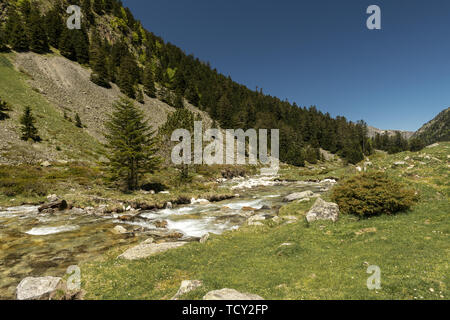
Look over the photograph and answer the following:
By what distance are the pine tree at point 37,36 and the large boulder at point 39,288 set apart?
104 metres

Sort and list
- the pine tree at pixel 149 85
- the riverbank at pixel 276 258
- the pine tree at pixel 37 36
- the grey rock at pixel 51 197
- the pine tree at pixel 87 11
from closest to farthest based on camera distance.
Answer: the riverbank at pixel 276 258 → the grey rock at pixel 51 197 → the pine tree at pixel 37 36 → the pine tree at pixel 149 85 → the pine tree at pixel 87 11

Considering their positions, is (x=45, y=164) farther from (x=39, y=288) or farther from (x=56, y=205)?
(x=39, y=288)

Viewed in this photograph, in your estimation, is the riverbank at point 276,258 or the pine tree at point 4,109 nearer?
the riverbank at point 276,258

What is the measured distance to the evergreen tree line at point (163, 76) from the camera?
3465 inches

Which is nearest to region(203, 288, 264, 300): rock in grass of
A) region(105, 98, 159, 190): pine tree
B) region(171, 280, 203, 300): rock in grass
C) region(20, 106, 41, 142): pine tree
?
region(171, 280, 203, 300): rock in grass

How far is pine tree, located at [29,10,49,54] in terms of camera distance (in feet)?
255

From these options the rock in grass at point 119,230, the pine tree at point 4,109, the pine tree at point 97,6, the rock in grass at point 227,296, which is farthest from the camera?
the pine tree at point 97,6

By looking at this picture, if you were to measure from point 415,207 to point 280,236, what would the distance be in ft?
32.7

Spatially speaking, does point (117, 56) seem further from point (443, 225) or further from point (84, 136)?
point (443, 225)

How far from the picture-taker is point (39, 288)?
25.8ft

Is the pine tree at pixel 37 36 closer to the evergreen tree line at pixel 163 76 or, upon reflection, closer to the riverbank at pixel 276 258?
the evergreen tree line at pixel 163 76

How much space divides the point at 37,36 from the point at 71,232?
99.8m

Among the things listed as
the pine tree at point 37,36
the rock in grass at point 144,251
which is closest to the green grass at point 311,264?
the rock in grass at point 144,251

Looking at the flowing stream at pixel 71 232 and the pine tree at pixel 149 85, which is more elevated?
the pine tree at pixel 149 85
